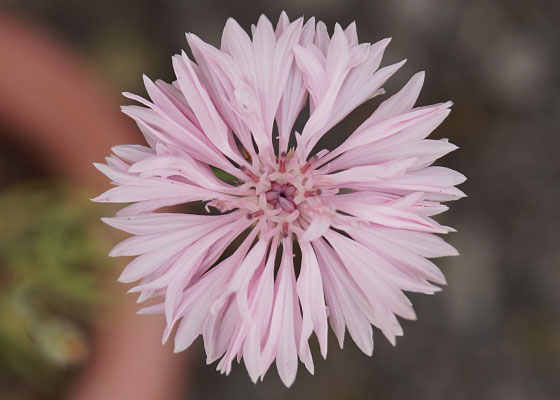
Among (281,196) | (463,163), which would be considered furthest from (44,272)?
(463,163)

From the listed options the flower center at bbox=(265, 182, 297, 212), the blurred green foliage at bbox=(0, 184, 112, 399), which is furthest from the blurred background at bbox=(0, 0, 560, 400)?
the flower center at bbox=(265, 182, 297, 212)

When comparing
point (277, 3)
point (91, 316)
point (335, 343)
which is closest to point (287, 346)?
point (91, 316)

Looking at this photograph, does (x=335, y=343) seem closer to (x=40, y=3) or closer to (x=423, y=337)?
(x=423, y=337)

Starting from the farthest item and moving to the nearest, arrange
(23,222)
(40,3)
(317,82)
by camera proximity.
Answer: (40,3), (23,222), (317,82)

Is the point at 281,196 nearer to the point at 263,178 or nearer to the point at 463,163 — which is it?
the point at 263,178

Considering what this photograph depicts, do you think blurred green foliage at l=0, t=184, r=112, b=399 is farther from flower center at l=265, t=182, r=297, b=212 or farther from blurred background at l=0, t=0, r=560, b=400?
flower center at l=265, t=182, r=297, b=212

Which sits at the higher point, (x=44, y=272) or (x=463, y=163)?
(x=463, y=163)
